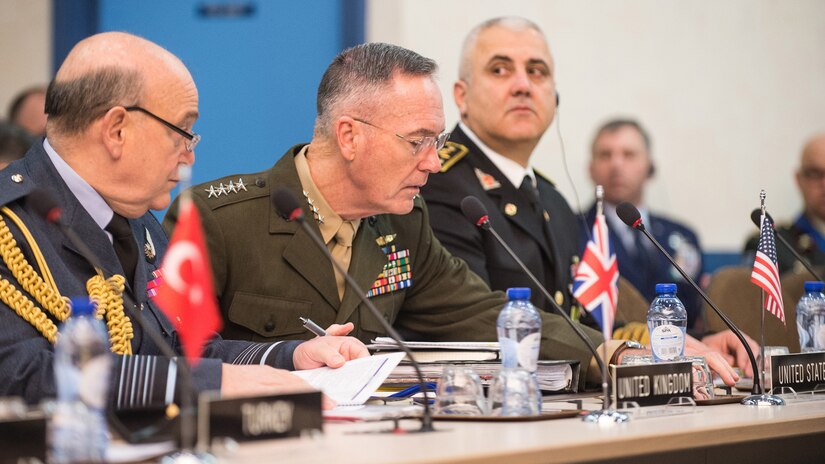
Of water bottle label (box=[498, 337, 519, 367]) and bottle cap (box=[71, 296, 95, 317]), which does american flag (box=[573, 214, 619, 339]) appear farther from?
bottle cap (box=[71, 296, 95, 317])

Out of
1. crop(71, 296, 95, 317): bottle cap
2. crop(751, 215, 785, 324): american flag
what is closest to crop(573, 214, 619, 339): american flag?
crop(751, 215, 785, 324): american flag

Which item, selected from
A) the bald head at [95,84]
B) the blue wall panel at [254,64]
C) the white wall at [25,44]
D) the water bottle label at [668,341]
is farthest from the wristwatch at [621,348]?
the white wall at [25,44]

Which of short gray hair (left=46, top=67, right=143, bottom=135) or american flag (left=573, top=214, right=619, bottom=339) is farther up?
short gray hair (left=46, top=67, right=143, bottom=135)

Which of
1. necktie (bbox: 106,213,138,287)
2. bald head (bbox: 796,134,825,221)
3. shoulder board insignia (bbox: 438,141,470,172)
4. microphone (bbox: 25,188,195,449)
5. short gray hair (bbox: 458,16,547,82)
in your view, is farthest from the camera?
bald head (bbox: 796,134,825,221)

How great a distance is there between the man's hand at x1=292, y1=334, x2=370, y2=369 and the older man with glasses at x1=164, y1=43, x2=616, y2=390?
0.39m

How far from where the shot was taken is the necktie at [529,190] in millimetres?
3643

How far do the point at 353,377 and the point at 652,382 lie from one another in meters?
0.56

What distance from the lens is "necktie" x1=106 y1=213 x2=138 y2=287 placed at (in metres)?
2.33

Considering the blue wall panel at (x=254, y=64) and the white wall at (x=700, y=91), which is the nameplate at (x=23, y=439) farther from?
the white wall at (x=700, y=91)

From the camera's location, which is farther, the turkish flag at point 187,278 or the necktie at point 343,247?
A: the necktie at point 343,247

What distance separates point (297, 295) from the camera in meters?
2.79

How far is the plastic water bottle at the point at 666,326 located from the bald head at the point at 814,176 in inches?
119

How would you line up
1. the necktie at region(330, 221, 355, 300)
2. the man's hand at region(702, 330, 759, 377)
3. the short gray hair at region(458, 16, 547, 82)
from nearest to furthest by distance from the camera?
the necktie at region(330, 221, 355, 300), the man's hand at region(702, 330, 759, 377), the short gray hair at region(458, 16, 547, 82)

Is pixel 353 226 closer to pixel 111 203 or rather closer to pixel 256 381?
pixel 111 203
